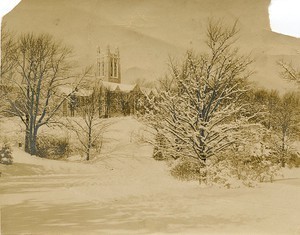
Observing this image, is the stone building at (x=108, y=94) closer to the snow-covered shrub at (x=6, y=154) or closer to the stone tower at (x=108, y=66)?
the stone tower at (x=108, y=66)

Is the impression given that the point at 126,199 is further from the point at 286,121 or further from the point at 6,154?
the point at 286,121

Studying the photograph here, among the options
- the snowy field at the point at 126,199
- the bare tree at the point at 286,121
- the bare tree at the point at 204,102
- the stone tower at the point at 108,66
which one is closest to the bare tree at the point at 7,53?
the snowy field at the point at 126,199

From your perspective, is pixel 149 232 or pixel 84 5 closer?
pixel 149 232

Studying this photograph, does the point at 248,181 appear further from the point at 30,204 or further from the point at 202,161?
the point at 30,204

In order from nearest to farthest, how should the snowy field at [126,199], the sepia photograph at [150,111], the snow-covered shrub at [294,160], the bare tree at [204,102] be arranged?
the snowy field at [126,199] → the sepia photograph at [150,111] → the snow-covered shrub at [294,160] → the bare tree at [204,102]

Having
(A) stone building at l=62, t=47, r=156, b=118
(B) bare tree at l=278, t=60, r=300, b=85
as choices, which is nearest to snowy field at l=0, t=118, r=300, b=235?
(A) stone building at l=62, t=47, r=156, b=118

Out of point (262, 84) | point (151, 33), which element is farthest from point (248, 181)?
point (151, 33)

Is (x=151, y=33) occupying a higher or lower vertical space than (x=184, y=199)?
A: higher
